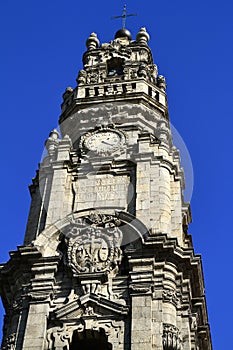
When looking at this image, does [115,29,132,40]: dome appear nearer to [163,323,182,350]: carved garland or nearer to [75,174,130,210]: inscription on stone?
[75,174,130,210]: inscription on stone

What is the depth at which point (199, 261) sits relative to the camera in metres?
29.5

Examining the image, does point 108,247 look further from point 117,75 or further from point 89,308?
point 117,75

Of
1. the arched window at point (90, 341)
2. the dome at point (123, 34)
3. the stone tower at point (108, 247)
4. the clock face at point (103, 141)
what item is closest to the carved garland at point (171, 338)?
the stone tower at point (108, 247)

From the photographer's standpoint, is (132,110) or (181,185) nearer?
(181,185)

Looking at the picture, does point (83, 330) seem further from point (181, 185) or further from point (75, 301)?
point (181, 185)

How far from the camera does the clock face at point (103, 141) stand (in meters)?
34.3

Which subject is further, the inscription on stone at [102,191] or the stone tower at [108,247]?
the inscription on stone at [102,191]

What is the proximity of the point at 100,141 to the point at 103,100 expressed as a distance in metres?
3.59

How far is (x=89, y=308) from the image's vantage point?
27688 mm

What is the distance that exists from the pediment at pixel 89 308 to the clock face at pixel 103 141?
805cm

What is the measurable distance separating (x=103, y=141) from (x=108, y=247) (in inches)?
264

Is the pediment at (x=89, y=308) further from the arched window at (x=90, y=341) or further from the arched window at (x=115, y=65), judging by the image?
the arched window at (x=115, y=65)

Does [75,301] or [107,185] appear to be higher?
[107,185]

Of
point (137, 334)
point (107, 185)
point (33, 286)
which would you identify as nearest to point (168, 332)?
point (137, 334)
